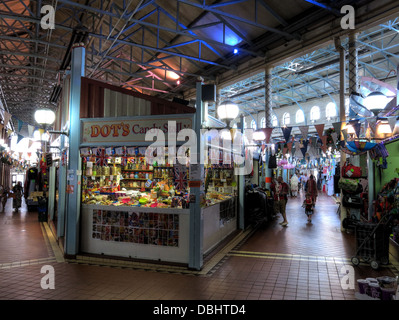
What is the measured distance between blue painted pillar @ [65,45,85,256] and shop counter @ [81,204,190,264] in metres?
0.20

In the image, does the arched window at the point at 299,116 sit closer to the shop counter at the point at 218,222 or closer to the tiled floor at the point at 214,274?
the shop counter at the point at 218,222

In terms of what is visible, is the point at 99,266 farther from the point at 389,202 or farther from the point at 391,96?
the point at 391,96

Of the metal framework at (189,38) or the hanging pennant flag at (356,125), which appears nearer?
the hanging pennant flag at (356,125)

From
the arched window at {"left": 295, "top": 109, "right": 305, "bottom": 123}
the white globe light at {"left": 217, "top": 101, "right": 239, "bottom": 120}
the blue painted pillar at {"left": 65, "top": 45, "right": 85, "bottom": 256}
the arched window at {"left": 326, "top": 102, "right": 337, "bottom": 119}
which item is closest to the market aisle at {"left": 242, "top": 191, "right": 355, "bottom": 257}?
the white globe light at {"left": 217, "top": 101, "right": 239, "bottom": 120}

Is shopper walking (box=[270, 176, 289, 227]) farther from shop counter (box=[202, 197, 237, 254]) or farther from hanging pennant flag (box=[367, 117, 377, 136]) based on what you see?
hanging pennant flag (box=[367, 117, 377, 136])

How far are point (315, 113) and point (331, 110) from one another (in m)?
1.42

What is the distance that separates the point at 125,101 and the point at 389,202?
6762 millimetres

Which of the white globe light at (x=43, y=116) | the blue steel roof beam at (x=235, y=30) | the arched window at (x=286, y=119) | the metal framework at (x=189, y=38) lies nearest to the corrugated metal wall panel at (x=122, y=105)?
the white globe light at (x=43, y=116)

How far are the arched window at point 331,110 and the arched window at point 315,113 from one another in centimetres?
90

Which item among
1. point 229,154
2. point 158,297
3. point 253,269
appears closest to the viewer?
point 158,297

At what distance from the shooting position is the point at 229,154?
1010 cm

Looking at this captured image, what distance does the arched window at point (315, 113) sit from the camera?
2271 centimetres

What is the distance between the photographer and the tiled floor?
4.80 metres

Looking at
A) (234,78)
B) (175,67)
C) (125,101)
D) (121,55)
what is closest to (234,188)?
(125,101)
